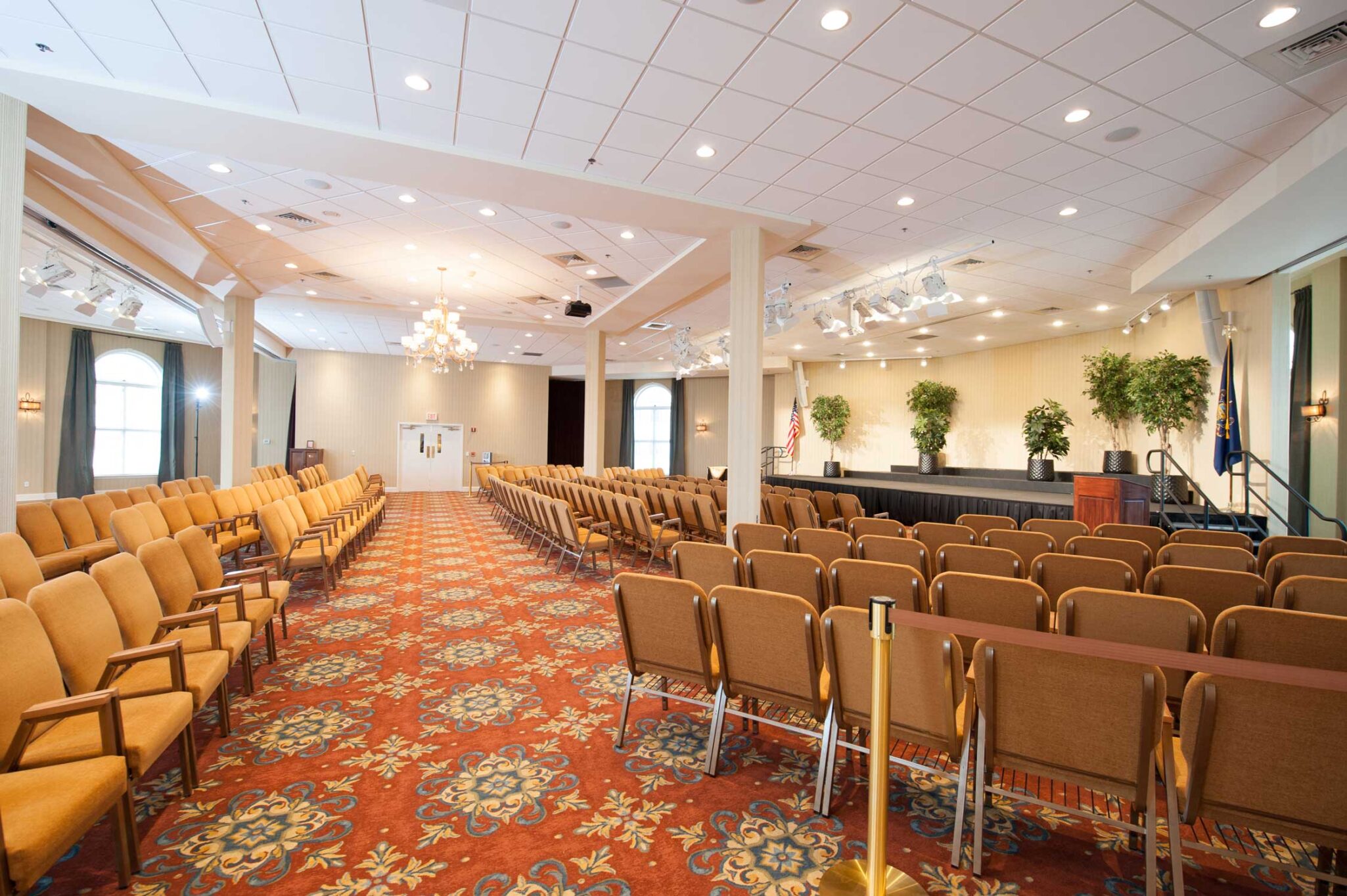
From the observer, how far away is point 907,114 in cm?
448

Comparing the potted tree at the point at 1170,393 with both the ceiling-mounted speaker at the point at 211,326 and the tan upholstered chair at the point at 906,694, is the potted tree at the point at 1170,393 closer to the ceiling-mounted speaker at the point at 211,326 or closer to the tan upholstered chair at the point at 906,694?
the tan upholstered chair at the point at 906,694

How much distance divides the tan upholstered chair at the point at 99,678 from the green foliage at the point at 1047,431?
13429 millimetres

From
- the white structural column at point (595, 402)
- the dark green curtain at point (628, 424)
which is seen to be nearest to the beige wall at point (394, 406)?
the dark green curtain at point (628, 424)

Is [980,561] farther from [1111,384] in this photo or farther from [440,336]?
[1111,384]

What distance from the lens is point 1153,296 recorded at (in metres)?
9.12

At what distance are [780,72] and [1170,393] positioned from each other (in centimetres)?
851

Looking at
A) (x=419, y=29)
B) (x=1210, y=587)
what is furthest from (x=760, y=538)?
(x=419, y=29)

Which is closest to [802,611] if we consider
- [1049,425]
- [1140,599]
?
[1140,599]

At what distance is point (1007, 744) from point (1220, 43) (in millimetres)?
4410

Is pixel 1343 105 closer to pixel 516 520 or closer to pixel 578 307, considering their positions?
pixel 578 307

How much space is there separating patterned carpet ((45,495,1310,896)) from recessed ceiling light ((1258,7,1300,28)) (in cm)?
438

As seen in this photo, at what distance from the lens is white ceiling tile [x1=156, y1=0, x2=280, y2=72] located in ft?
11.6

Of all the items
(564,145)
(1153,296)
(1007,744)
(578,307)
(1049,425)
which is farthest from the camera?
(1049,425)

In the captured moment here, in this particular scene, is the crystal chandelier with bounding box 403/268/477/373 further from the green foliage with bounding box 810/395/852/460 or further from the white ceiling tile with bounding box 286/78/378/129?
the green foliage with bounding box 810/395/852/460
